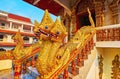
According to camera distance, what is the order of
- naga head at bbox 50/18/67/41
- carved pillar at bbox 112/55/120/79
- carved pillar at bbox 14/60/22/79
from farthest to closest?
carved pillar at bbox 112/55/120/79, carved pillar at bbox 14/60/22/79, naga head at bbox 50/18/67/41

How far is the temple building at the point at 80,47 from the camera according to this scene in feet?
7.93

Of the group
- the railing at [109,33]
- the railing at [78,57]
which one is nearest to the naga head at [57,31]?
the railing at [78,57]

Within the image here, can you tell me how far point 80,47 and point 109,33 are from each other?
45.9 inches

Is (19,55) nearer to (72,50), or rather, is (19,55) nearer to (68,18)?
(72,50)

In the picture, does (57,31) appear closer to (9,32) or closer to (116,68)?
(116,68)

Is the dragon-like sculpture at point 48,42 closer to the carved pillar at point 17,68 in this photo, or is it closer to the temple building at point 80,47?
the temple building at point 80,47

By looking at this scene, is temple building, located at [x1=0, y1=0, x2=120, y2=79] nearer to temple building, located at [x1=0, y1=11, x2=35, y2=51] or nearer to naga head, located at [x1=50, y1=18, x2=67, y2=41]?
naga head, located at [x1=50, y1=18, x2=67, y2=41]

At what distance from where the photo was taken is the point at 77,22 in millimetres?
7027

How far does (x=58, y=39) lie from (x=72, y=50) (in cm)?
87

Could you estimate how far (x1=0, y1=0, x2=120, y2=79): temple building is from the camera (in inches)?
95.2

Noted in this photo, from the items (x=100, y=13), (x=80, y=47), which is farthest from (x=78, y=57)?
(x=100, y=13)

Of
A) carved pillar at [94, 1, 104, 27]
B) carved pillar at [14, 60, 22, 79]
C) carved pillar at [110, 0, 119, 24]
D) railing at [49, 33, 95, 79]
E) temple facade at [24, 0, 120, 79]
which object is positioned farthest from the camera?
carved pillar at [94, 1, 104, 27]

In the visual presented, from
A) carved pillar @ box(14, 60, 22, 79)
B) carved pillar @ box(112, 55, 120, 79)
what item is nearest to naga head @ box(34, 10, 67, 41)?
carved pillar @ box(14, 60, 22, 79)

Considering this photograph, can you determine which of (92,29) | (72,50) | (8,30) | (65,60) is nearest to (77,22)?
(92,29)
